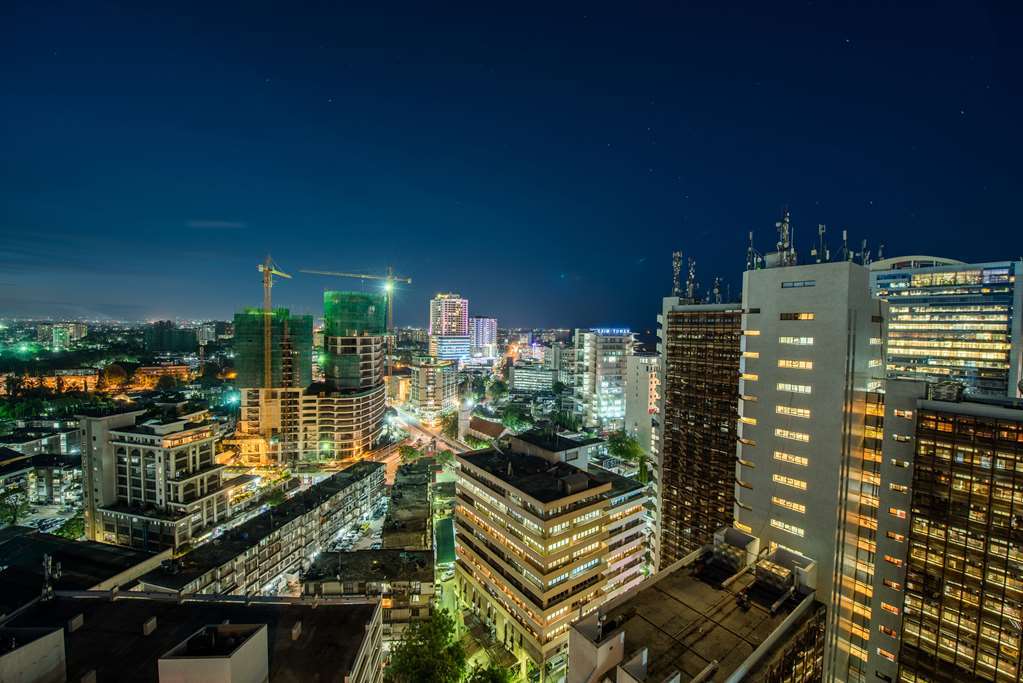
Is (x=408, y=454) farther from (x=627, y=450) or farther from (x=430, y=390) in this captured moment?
(x=627, y=450)

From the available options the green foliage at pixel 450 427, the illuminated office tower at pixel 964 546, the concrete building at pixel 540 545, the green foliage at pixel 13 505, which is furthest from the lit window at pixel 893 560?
the green foliage at pixel 13 505

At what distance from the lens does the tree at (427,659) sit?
2781 cm

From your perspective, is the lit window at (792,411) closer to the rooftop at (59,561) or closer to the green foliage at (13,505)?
the rooftop at (59,561)

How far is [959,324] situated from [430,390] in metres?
98.7

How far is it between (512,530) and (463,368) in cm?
14709

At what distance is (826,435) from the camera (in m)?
30.3

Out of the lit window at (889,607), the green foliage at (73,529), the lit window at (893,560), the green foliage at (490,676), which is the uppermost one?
the lit window at (893,560)

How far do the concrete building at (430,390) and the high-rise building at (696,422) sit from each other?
2815 inches

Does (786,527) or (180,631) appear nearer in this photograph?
(180,631)

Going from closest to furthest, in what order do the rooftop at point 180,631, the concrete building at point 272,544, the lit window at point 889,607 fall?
the rooftop at point 180,631, the lit window at point 889,607, the concrete building at point 272,544

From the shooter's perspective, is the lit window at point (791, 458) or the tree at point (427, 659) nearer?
the tree at point (427, 659)

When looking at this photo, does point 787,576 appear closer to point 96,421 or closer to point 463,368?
point 96,421

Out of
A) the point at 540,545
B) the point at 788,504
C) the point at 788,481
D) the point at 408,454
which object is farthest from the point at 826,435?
the point at 408,454

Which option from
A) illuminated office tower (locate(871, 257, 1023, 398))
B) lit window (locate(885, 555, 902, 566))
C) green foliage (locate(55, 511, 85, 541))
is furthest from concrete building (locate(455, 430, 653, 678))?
illuminated office tower (locate(871, 257, 1023, 398))
